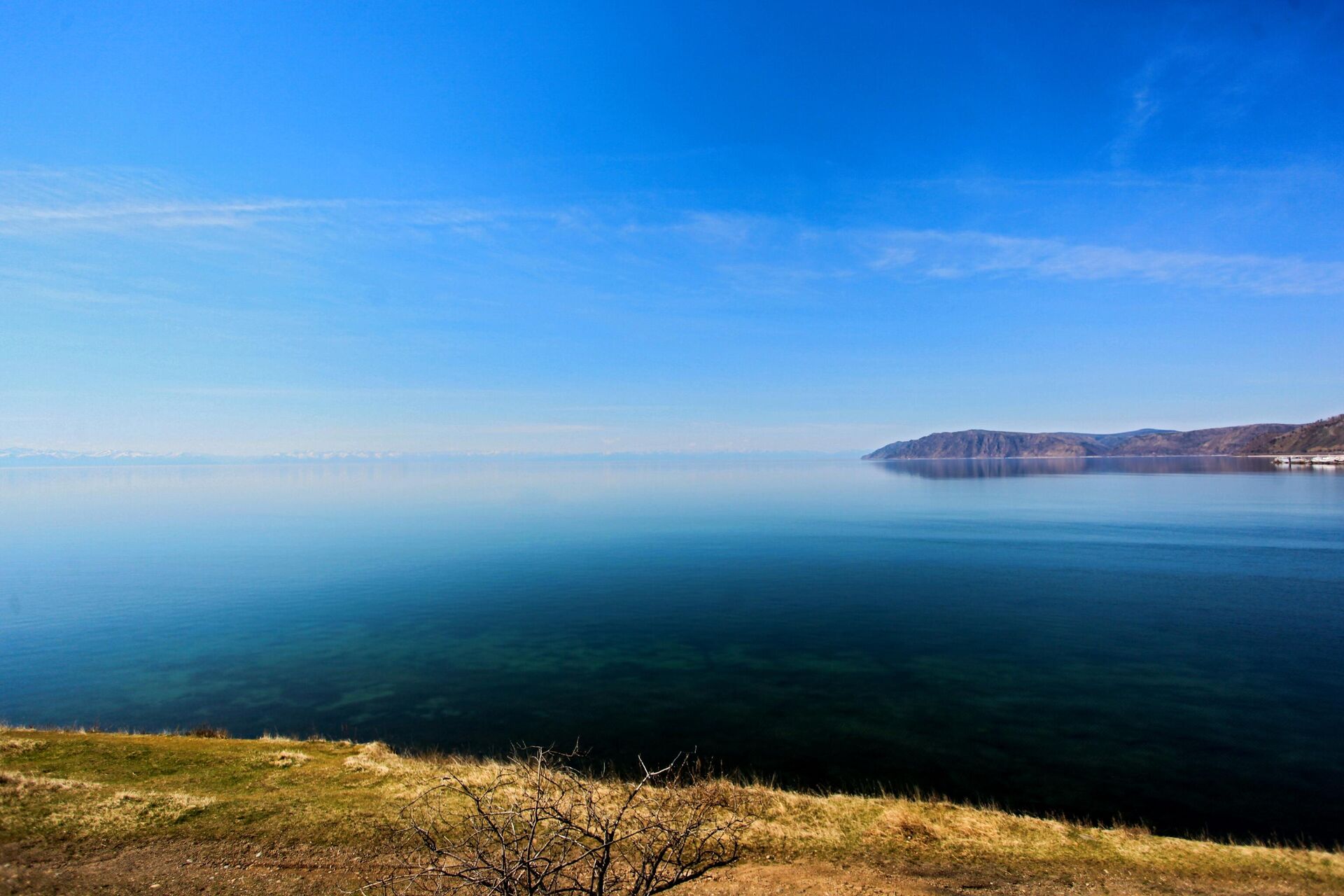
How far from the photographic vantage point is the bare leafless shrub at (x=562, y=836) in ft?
32.0

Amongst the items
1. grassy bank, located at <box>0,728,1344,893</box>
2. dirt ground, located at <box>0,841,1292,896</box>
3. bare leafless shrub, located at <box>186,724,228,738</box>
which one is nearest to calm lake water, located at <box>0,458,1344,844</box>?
bare leafless shrub, located at <box>186,724,228,738</box>

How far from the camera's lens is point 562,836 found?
1117 centimetres

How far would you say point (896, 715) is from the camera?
22.2 metres

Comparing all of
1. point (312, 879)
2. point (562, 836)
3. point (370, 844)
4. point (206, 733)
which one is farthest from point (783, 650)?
point (206, 733)

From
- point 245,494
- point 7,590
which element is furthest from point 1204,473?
point 245,494

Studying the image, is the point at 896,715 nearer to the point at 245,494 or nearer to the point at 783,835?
the point at 783,835

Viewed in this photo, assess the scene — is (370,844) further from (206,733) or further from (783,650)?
(783,650)

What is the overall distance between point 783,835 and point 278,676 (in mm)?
24907

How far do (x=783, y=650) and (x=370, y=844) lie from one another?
20503mm

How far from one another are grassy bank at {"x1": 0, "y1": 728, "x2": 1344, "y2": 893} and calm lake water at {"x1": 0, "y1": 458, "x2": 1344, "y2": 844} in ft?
13.0

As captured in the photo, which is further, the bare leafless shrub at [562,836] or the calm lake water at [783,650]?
the calm lake water at [783,650]

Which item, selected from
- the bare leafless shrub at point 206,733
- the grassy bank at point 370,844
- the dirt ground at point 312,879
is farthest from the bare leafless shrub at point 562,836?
the bare leafless shrub at point 206,733

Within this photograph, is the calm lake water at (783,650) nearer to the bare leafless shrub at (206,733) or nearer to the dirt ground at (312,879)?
the bare leafless shrub at (206,733)

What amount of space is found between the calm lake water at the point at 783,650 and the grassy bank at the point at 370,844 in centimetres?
397
